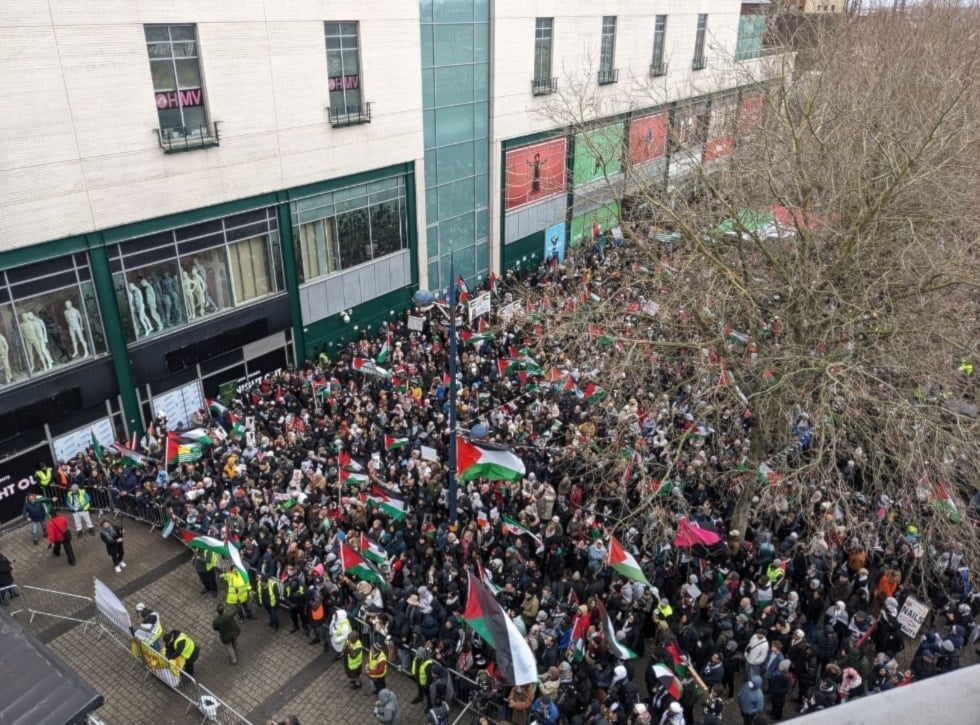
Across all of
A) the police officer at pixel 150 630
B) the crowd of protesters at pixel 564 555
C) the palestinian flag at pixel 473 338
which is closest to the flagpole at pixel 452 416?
the crowd of protesters at pixel 564 555

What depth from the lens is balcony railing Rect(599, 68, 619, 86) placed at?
116ft

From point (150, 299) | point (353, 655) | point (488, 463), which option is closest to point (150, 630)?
point (353, 655)

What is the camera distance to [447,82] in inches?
1096

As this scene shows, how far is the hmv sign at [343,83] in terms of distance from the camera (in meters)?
23.6

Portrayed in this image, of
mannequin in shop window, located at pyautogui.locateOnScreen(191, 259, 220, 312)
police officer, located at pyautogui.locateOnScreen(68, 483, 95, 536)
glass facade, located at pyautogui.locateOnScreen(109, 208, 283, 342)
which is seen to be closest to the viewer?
police officer, located at pyautogui.locateOnScreen(68, 483, 95, 536)

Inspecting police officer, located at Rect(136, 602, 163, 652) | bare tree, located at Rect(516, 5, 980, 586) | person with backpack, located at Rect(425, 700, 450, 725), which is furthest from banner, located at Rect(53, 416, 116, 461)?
person with backpack, located at Rect(425, 700, 450, 725)

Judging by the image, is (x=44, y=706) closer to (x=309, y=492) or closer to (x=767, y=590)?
(x=309, y=492)

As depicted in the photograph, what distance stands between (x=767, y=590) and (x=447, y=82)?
2172cm

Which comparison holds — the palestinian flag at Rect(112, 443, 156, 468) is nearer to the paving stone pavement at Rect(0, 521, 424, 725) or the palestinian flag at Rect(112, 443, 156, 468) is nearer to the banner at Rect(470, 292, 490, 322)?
the paving stone pavement at Rect(0, 521, 424, 725)

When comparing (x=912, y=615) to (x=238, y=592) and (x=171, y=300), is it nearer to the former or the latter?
(x=238, y=592)

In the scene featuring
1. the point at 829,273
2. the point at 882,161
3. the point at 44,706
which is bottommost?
the point at 44,706

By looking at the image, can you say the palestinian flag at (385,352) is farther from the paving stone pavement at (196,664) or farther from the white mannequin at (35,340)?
the white mannequin at (35,340)

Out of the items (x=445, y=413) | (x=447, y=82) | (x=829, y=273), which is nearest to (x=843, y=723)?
(x=829, y=273)

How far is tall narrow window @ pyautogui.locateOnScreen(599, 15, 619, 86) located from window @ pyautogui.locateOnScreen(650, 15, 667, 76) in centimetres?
394
